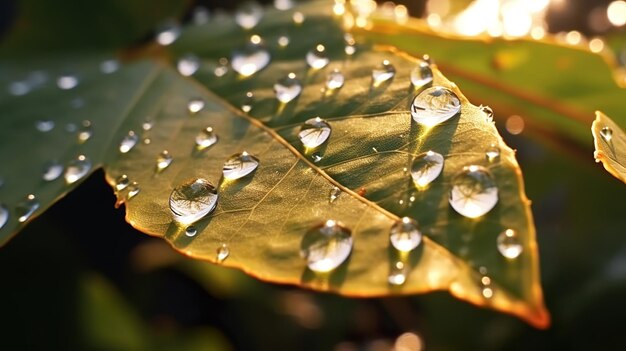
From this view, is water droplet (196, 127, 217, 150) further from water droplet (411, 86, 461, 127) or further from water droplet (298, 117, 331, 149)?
water droplet (411, 86, 461, 127)

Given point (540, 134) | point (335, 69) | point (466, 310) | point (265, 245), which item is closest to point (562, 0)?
point (540, 134)

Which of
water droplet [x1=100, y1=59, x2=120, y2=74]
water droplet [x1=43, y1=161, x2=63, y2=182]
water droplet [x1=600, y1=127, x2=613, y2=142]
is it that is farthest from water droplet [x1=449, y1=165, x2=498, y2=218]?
water droplet [x1=100, y1=59, x2=120, y2=74]

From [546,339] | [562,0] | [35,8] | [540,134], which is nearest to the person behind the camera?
[540,134]

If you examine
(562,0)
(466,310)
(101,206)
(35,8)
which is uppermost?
(35,8)

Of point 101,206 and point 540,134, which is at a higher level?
point 540,134

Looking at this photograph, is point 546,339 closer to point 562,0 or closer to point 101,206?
point 562,0

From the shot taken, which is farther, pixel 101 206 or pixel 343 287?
pixel 101 206

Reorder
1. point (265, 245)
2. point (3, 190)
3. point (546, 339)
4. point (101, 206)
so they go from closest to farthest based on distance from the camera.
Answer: point (265, 245)
point (3, 190)
point (546, 339)
point (101, 206)
